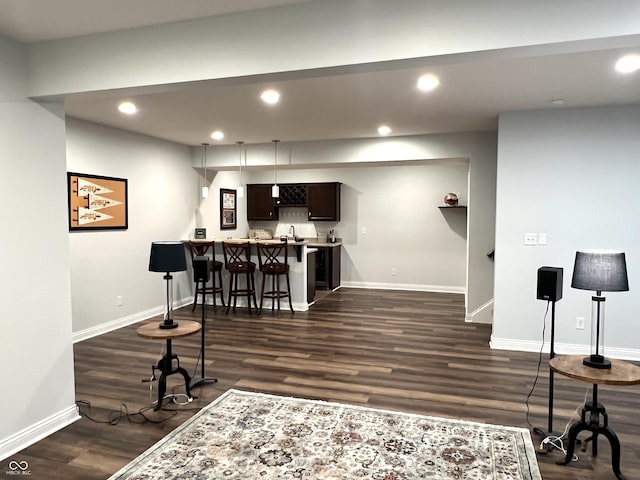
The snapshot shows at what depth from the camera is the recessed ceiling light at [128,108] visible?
14.0 feet

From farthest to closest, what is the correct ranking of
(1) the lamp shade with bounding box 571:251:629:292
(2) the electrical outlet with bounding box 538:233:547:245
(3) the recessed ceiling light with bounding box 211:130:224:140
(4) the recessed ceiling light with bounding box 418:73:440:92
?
(3) the recessed ceiling light with bounding box 211:130:224:140, (2) the electrical outlet with bounding box 538:233:547:245, (4) the recessed ceiling light with bounding box 418:73:440:92, (1) the lamp shade with bounding box 571:251:629:292

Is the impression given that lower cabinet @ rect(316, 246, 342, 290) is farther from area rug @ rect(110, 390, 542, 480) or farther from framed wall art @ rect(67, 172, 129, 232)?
area rug @ rect(110, 390, 542, 480)

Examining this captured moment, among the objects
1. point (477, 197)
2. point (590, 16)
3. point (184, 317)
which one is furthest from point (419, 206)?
point (590, 16)

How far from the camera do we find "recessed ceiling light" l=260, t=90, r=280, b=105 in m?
3.83

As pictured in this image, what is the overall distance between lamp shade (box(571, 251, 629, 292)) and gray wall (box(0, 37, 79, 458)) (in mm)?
3343

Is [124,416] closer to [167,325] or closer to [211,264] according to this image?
[167,325]

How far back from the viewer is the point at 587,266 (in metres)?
2.54

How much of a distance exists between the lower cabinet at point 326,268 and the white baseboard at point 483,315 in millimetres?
3083

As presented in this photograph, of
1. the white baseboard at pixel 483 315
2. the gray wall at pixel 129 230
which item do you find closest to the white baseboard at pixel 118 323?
the gray wall at pixel 129 230

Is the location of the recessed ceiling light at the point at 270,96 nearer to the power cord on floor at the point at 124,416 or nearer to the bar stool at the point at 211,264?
the power cord on floor at the point at 124,416

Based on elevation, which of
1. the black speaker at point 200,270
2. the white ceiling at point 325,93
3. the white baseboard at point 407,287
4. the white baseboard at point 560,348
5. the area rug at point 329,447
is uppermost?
the white ceiling at point 325,93

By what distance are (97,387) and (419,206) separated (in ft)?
21.0

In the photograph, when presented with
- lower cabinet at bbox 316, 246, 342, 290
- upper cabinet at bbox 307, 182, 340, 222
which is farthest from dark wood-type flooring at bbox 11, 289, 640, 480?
upper cabinet at bbox 307, 182, 340, 222

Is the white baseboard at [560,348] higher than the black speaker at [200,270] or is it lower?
lower
